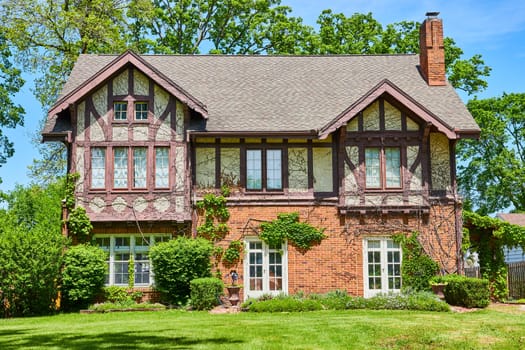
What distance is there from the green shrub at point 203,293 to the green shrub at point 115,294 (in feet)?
8.92

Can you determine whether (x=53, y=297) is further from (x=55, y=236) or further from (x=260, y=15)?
(x=260, y=15)

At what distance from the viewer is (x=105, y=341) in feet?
45.2

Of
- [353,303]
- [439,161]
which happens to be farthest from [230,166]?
[439,161]

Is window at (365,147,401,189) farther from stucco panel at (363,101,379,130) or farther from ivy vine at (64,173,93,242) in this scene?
ivy vine at (64,173,93,242)

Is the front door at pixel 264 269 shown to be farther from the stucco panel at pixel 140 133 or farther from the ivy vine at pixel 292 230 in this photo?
the stucco panel at pixel 140 133

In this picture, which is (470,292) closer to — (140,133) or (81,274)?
(140,133)

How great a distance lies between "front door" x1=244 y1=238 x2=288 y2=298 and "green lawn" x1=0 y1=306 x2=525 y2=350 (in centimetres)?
467

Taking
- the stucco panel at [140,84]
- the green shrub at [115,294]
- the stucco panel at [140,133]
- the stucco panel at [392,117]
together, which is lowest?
the green shrub at [115,294]

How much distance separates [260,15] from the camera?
4006cm

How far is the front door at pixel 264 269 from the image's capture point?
23.8 m

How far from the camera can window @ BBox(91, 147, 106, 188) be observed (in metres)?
23.5

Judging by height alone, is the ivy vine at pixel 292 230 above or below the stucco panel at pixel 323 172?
below

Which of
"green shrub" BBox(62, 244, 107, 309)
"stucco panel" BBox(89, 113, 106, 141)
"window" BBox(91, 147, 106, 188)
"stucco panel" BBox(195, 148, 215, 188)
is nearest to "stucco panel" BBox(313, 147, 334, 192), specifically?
"stucco panel" BBox(195, 148, 215, 188)

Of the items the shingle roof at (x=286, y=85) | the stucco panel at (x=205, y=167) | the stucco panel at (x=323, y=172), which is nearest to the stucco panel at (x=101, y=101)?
the shingle roof at (x=286, y=85)
